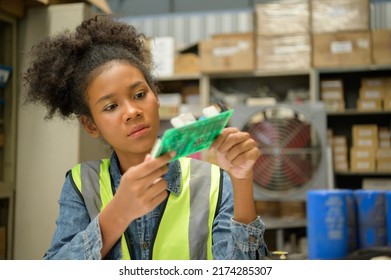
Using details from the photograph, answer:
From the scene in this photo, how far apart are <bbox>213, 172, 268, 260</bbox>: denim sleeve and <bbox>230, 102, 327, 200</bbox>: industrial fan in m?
1.51

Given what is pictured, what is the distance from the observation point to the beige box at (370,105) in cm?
285

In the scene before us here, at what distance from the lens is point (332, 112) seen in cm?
291

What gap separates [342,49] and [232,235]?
96.0 inches

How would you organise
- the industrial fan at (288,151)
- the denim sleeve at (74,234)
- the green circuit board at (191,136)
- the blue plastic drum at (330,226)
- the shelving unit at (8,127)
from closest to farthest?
the green circuit board at (191,136)
the denim sleeve at (74,234)
the blue plastic drum at (330,226)
the shelving unit at (8,127)
the industrial fan at (288,151)

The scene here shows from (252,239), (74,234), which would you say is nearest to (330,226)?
(252,239)

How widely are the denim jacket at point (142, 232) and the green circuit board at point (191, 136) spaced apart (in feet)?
0.56

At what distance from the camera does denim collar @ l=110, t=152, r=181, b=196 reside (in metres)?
0.73

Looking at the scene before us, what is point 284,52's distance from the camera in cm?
295

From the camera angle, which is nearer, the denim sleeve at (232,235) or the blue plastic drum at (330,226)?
the denim sleeve at (232,235)

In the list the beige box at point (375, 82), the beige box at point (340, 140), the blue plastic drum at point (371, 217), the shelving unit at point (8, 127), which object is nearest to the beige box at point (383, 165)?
the beige box at point (340, 140)

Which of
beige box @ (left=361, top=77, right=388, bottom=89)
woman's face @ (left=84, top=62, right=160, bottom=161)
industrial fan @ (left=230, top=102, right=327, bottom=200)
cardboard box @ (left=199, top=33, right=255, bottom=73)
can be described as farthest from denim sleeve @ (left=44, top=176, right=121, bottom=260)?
beige box @ (left=361, top=77, right=388, bottom=89)

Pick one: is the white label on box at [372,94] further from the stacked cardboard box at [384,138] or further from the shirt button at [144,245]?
the shirt button at [144,245]

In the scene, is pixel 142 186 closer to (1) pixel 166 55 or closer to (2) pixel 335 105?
(2) pixel 335 105

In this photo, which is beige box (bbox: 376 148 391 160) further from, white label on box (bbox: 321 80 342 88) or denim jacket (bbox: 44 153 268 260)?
denim jacket (bbox: 44 153 268 260)
